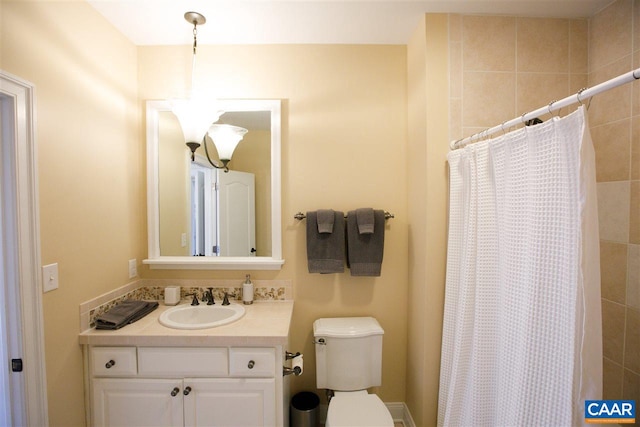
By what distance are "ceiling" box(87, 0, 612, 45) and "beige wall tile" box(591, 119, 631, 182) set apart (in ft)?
2.19

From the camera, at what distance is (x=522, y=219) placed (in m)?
1.01

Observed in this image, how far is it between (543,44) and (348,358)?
6.76 feet

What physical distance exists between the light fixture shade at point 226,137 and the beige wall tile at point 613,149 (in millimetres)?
1942

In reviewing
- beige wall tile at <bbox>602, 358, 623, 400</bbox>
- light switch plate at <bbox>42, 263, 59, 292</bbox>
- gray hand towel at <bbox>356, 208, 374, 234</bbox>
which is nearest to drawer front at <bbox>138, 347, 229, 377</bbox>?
light switch plate at <bbox>42, 263, 59, 292</bbox>

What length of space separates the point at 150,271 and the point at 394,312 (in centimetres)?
162

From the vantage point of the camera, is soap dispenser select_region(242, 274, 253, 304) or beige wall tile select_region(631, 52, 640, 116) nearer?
beige wall tile select_region(631, 52, 640, 116)

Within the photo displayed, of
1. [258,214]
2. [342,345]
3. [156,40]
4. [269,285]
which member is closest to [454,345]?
[342,345]

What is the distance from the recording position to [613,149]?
4.31 feet

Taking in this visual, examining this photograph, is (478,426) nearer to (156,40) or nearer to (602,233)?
(602,233)

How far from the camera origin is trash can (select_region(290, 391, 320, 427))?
1601mm

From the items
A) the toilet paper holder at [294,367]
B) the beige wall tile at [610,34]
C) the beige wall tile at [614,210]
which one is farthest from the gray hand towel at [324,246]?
the beige wall tile at [610,34]

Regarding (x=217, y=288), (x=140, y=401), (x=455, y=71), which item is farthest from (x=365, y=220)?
(x=140, y=401)

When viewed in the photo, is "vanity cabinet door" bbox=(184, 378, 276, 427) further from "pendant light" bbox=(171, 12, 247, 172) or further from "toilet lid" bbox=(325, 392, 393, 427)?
"pendant light" bbox=(171, 12, 247, 172)

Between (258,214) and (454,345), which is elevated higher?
(258,214)
